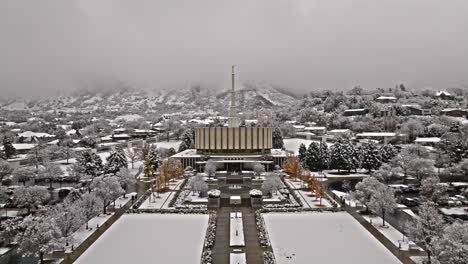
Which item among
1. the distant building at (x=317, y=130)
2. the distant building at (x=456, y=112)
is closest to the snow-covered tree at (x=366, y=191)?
the distant building at (x=317, y=130)

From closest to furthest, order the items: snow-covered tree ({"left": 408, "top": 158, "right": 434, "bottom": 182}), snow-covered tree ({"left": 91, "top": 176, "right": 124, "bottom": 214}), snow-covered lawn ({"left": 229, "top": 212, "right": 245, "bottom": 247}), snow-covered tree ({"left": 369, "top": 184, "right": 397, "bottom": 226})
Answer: snow-covered lawn ({"left": 229, "top": 212, "right": 245, "bottom": 247})
snow-covered tree ({"left": 369, "top": 184, "right": 397, "bottom": 226})
snow-covered tree ({"left": 91, "top": 176, "right": 124, "bottom": 214})
snow-covered tree ({"left": 408, "top": 158, "right": 434, "bottom": 182})

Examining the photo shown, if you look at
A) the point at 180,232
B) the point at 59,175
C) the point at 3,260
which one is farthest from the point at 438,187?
the point at 59,175

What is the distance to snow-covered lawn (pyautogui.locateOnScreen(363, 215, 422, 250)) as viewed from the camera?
2252 cm

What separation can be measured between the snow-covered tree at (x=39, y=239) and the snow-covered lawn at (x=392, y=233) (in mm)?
19131

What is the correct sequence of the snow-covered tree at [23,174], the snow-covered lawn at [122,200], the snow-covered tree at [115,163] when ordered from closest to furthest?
the snow-covered lawn at [122,200]
the snow-covered tree at [23,174]
the snow-covered tree at [115,163]

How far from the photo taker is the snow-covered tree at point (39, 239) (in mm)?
20094

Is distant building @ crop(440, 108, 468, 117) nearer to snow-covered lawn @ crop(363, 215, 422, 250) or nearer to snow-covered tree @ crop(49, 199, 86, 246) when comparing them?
snow-covered lawn @ crop(363, 215, 422, 250)

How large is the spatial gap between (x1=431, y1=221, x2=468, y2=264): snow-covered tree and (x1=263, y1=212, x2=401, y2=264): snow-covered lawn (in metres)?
3.59

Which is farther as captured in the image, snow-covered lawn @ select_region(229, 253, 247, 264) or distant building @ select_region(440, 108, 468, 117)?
distant building @ select_region(440, 108, 468, 117)

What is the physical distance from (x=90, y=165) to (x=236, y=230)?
1133 inches

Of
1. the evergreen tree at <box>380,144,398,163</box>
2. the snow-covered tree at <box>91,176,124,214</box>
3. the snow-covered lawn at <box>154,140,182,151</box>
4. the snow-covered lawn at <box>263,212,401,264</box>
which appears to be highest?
the evergreen tree at <box>380,144,398,163</box>

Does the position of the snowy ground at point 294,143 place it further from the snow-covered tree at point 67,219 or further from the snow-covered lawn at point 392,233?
the snow-covered tree at point 67,219

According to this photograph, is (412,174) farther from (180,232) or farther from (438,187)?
(180,232)

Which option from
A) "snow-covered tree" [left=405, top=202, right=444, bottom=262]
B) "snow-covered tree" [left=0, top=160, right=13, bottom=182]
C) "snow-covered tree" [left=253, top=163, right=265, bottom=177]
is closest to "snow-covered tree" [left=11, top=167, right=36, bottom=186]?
"snow-covered tree" [left=0, top=160, right=13, bottom=182]
